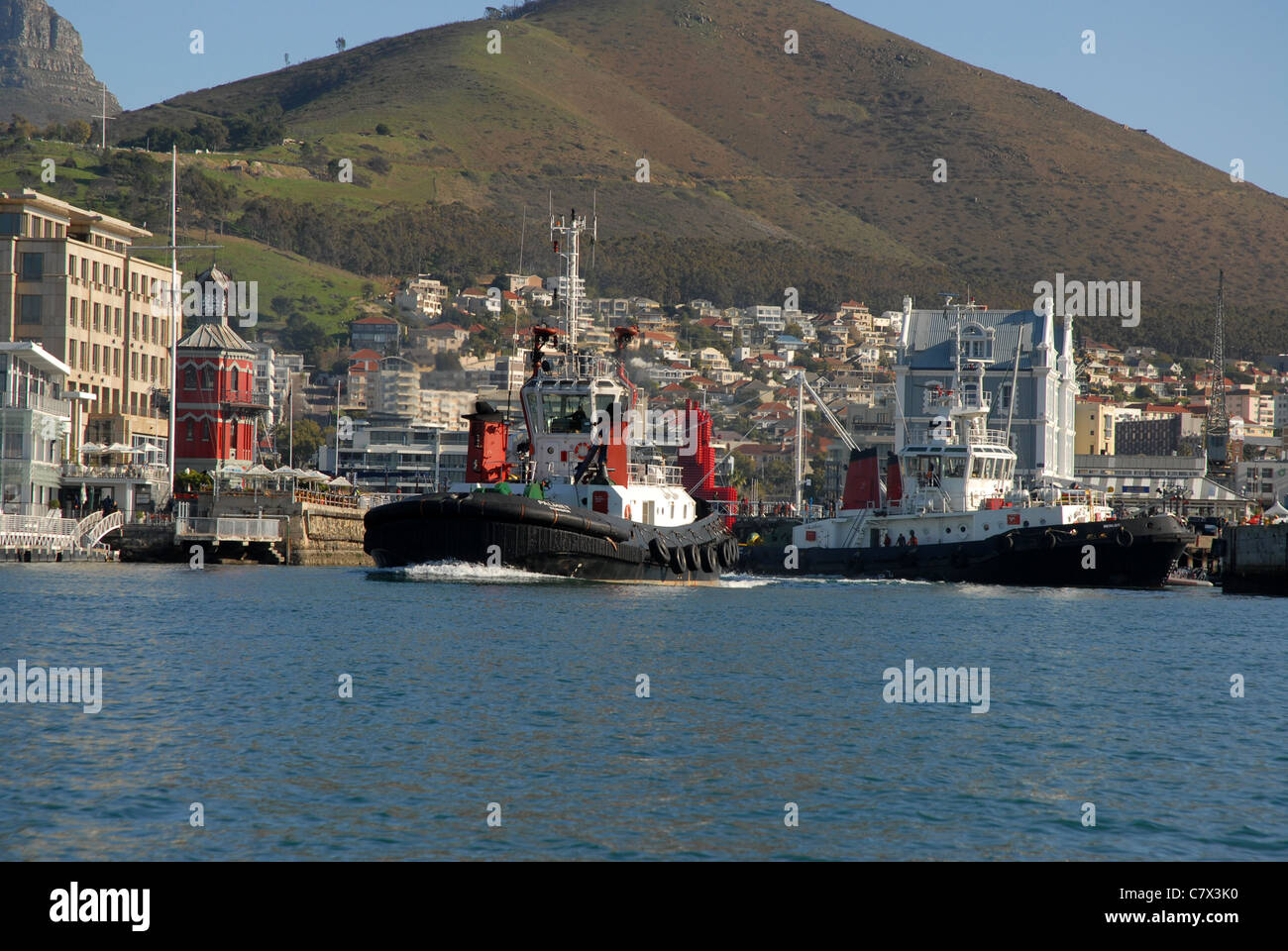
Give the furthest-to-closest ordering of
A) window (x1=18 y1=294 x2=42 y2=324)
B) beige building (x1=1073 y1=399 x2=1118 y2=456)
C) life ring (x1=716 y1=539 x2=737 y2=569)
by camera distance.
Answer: beige building (x1=1073 y1=399 x2=1118 y2=456)
window (x1=18 y1=294 x2=42 y2=324)
life ring (x1=716 y1=539 x2=737 y2=569)

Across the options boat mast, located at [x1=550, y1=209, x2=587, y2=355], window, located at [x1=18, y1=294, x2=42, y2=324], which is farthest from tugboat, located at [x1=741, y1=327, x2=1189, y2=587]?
window, located at [x1=18, y1=294, x2=42, y2=324]

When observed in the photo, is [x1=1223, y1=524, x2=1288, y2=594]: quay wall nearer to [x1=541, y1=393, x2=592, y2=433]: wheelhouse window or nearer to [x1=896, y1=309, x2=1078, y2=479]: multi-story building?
[x1=541, y1=393, x2=592, y2=433]: wheelhouse window

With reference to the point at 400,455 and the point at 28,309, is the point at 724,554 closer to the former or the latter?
the point at 28,309

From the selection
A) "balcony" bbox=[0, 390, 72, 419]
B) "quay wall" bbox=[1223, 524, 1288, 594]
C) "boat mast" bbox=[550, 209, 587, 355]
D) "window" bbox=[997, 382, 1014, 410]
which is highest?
"boat mast" bbox=[550, 209, 587, 355]

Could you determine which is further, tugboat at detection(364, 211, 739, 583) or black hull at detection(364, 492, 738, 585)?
tugboat at detection(364, 211, 739, 583)

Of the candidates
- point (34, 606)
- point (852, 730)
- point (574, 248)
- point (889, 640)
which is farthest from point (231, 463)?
point (852, 730)
